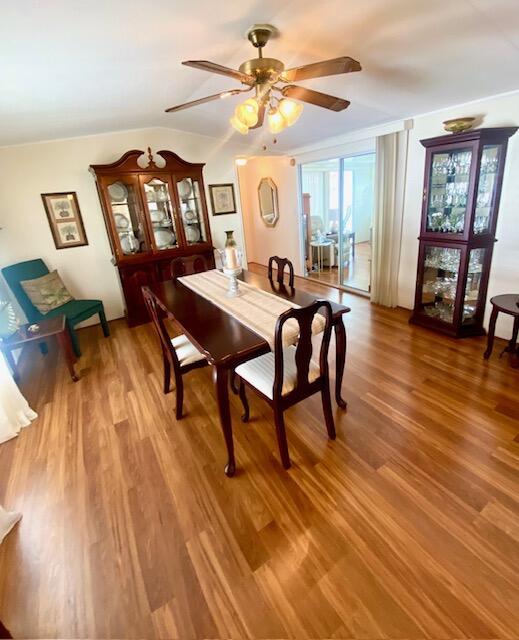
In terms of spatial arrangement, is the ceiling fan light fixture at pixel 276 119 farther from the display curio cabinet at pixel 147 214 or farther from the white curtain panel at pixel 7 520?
the white curtain panel at pixel 7 520

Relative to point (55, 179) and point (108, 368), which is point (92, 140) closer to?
point (55, 179)

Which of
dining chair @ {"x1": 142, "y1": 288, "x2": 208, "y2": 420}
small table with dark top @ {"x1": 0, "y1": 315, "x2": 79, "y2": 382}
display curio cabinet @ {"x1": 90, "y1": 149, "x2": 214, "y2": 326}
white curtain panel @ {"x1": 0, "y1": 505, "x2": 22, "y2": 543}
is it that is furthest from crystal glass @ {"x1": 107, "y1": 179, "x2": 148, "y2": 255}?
white curtain panel @ {"x1": 0, "y1": 505, "x2": 22, "y2": 543}

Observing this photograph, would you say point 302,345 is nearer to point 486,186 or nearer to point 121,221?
point 486,186

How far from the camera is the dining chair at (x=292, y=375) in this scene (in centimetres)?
161

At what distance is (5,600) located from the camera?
132 cm

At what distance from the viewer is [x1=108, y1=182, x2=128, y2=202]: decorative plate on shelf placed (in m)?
3.70

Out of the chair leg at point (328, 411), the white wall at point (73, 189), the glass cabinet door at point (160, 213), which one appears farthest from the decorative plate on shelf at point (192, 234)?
the chair leg at point (328, 411)

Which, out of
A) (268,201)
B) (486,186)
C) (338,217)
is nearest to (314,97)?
(486,186)

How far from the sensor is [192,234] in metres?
4.35

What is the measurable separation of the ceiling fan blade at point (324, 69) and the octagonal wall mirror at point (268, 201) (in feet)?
14.0

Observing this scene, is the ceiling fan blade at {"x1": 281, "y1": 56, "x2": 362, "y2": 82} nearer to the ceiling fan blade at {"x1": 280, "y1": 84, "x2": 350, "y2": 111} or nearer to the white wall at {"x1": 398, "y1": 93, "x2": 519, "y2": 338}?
the ceiling fan blade at {"x1": 280, "y1": 84, "x2": 350, "y2": 111}

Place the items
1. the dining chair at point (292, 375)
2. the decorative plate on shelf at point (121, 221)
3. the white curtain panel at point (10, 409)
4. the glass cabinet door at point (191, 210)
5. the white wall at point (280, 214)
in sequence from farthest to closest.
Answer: the white wall at point (280, 214) → the glass cabinet door at point (191, 210) → the decorative plate on shelf at point (121, 221) → the white curtain panel at point (10, 409) → the dining chair at point (292, 375)

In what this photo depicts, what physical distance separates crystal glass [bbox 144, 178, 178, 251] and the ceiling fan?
245 cm

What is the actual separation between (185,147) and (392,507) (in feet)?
15.3
